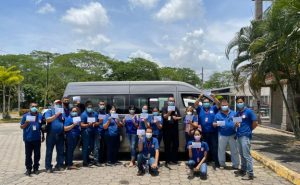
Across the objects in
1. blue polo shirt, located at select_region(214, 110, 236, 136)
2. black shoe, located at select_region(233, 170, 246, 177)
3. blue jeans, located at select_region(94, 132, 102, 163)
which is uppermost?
blue polo shirt, located at select_region(214, 110, 236, 136)

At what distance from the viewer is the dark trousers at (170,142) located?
882 centimetres

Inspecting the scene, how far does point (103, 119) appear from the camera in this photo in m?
9.02

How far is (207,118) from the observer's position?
8.56 meters

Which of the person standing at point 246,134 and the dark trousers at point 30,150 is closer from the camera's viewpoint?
the person standing at point 246,134

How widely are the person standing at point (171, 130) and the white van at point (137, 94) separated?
629mm

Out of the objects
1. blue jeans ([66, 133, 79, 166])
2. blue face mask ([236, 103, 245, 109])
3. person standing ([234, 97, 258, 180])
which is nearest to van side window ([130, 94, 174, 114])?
blue jeans ([66, 133, 79, 166])

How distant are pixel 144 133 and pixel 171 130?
807mm

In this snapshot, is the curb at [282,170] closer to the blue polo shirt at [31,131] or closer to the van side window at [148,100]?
the van side window at [148,100]

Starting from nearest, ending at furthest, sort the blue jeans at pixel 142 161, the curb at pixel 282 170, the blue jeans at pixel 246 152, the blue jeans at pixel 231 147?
the curb at pixel 282 170 → the blue jeans at pixel 246 152 → the blue jeans at pixel 142 161 → the blue jeans at pixel 231 147

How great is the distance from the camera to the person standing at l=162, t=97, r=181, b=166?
8.63 metres

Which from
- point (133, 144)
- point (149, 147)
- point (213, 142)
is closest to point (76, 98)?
point (133, 144)

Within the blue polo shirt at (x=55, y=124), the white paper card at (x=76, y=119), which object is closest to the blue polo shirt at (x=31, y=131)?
the blue polo shirt at (x=55, y=124)

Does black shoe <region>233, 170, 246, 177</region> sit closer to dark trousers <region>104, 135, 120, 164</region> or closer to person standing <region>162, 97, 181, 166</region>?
person standing <region>162, 97, 181, 166</region>

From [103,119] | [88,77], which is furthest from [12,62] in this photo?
[103,119]
